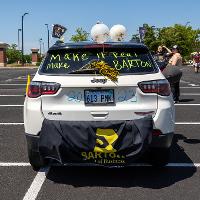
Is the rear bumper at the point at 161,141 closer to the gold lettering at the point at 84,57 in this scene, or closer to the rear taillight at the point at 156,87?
the rear taillight at the point at 156,87

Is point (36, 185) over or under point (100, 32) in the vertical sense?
under

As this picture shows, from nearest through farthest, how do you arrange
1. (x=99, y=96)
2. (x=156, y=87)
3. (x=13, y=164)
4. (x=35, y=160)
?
(x=99, y=96)
(x=156, y=87)
(x=35, y=160)
(x=13, y=164)

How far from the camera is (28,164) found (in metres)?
5.79

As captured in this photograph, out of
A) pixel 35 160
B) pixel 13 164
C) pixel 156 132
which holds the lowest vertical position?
pixel 13 164

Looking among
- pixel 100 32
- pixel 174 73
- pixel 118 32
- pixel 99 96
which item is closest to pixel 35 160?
pixel 99 96

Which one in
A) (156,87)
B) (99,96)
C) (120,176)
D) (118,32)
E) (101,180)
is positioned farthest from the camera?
(118,32)

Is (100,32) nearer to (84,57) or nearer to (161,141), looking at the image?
(84,57)

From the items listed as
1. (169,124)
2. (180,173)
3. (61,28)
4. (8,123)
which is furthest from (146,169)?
(61,28)

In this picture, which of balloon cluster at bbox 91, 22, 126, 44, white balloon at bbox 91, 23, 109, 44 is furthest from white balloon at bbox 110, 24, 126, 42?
white balloon at bbox 91, 23, 109, 44

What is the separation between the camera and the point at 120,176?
5.24 m

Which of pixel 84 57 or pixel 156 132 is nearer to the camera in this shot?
pixel 156 132

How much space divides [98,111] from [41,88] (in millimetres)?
691

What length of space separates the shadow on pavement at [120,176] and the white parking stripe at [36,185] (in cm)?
8

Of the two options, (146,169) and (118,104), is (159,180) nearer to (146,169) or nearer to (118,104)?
(146,169)
